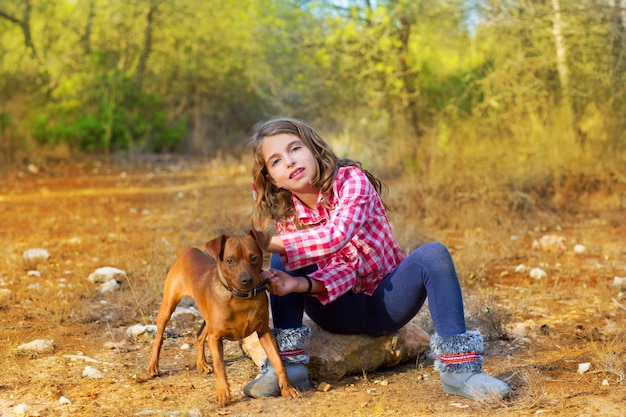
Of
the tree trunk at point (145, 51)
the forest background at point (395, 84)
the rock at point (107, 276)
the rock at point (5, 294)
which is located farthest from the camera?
the tree trunk at point (145, 51)

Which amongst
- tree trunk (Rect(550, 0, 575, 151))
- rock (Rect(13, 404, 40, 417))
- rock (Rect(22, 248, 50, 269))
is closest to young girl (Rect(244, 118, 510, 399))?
rock (Rect(13, 404, 40, 417))

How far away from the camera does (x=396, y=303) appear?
407cm

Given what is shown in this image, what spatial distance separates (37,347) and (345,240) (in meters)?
2.01

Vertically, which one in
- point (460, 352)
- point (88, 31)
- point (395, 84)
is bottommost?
point (460, 352)

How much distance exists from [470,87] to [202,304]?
795cm

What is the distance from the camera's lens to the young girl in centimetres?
384

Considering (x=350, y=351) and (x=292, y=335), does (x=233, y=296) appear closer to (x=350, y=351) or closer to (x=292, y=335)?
(x=292, y=335)

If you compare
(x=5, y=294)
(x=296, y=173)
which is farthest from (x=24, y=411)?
(x=5, y=294)

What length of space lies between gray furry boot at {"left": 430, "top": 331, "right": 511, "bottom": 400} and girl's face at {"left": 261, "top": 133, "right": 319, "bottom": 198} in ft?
3.38

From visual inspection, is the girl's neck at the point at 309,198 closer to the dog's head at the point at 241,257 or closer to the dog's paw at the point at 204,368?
the dog's head at the point at 241,257

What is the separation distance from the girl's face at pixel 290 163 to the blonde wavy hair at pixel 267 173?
3 centimetres

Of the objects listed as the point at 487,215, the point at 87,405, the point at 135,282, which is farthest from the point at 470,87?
the point at 87,405

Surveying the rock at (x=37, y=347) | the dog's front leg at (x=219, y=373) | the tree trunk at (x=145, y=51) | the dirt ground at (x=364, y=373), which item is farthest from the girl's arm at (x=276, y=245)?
the tree trunk at (x=145, y=51)

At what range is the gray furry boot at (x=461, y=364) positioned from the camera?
3.76 metres
